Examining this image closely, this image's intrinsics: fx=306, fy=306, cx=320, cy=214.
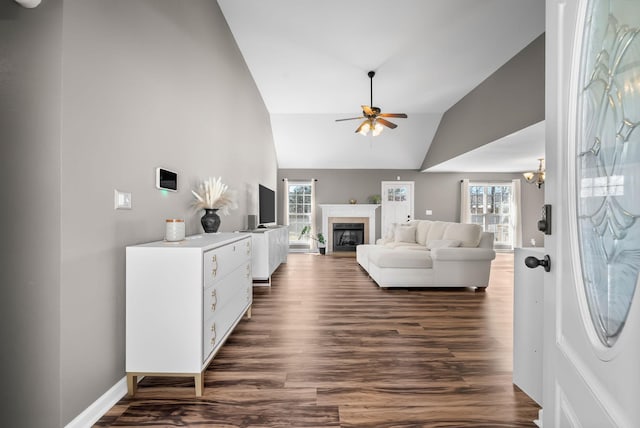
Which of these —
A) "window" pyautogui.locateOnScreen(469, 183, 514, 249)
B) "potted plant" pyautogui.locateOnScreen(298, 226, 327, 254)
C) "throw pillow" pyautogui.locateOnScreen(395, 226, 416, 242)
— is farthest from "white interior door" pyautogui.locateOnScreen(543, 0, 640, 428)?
"window" pyautogui.locateOnScreen(469, 183, 514, 249)

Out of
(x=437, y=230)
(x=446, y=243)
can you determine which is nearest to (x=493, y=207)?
(x=437, y=230)

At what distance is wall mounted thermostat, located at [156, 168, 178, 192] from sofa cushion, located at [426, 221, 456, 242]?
4210mm

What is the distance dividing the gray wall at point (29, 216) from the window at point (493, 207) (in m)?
9.25

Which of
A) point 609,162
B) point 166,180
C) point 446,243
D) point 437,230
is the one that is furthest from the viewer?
point 437,230

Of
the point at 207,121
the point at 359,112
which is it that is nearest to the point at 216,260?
the point at 207,121

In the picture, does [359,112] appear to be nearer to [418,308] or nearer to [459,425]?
[418,308]

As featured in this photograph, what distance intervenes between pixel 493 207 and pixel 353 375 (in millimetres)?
8388

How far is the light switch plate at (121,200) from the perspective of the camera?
5.67 feet

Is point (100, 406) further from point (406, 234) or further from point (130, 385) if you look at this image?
point (406, 234)

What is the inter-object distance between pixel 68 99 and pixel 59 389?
132 centimetres

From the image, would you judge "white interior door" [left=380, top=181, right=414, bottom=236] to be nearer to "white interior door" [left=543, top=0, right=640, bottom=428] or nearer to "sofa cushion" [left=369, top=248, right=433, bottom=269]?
"sofa cushion" [left=369, top=248, right=433, bottom=269]

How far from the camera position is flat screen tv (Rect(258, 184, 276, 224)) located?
5613 millimetres

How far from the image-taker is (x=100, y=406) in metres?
1.59

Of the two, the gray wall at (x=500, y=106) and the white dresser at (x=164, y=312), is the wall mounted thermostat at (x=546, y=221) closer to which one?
the white dresser at (x=164, y=312)
